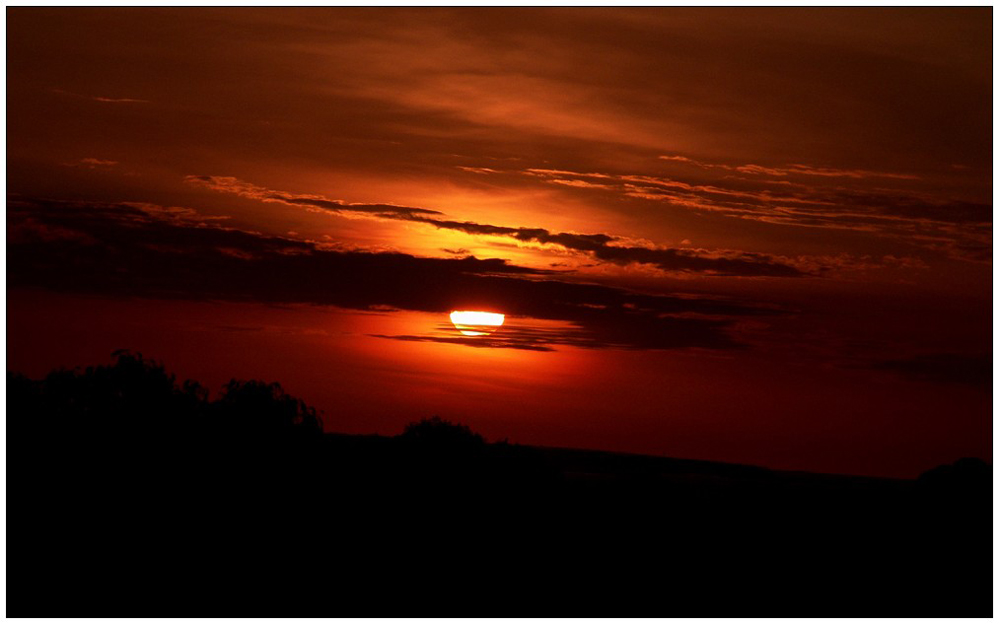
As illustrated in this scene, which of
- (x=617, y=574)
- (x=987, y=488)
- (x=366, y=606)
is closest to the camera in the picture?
(x=366, y=606)

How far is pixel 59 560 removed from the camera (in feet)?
98.8

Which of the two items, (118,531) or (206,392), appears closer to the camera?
(118,531)

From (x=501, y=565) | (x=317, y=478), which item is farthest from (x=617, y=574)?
(x=317, y=478)

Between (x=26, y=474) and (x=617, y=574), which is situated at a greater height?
(x=26, y=474)

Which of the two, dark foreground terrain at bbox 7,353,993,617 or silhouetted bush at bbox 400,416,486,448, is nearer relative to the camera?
dark foreground terrain at bbox 7,353,993,617

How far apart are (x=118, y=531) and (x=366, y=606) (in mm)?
6845

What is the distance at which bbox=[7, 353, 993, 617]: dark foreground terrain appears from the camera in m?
31.0

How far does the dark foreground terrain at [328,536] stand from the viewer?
31031 mm

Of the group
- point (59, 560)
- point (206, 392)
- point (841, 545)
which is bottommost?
point (841, 545)

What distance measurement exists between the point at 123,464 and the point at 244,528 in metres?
3.82

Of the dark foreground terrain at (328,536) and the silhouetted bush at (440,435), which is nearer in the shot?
the dark foreground terrain at (328,536)

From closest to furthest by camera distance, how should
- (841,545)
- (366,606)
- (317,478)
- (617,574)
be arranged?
(366,606) < (317,478) < (617,574) < (841,545)

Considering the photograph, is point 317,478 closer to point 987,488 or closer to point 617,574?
point 617,574

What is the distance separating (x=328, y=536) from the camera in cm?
3503
